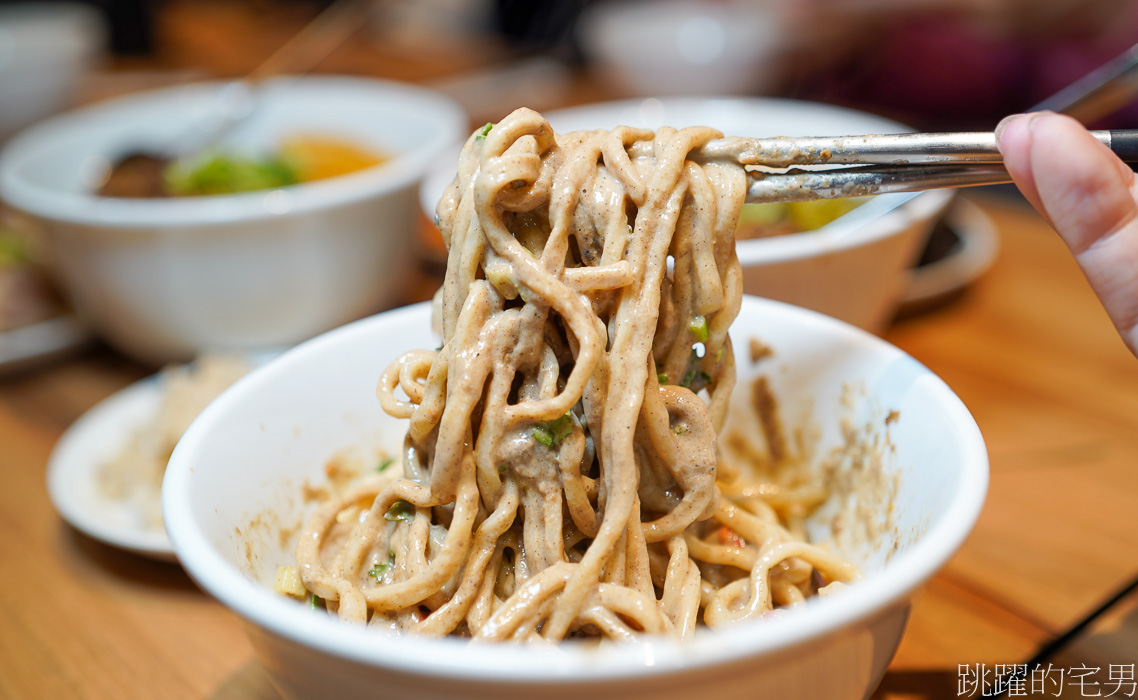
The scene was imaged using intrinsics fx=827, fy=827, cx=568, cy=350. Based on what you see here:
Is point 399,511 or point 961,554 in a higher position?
point 399,511

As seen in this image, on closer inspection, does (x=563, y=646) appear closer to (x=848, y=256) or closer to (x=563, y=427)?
(x=563, y=427)

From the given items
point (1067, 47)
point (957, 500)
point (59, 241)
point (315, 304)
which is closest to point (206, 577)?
point (957, 500)

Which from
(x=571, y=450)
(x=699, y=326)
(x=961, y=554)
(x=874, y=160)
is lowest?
(x=961, y=554)

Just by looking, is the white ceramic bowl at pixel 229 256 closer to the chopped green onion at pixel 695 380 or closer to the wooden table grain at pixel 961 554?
the wooden table grain at pixel 961 554

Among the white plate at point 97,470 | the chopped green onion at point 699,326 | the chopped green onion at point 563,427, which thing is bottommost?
the white plate at point 97,470

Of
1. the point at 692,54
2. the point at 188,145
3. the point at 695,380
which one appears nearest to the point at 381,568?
the point at 695,380

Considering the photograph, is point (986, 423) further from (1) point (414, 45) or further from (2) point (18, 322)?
(1) point (414, 45)

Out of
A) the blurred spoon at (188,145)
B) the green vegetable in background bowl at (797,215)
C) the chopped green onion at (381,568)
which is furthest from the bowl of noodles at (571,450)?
the blurred spoon at (188,145)
